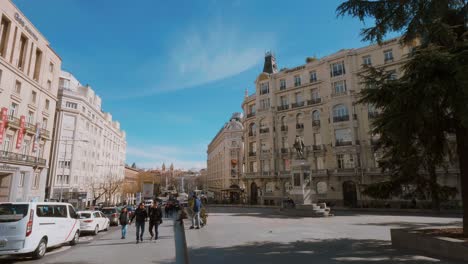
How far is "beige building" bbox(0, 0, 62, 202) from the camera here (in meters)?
27.0

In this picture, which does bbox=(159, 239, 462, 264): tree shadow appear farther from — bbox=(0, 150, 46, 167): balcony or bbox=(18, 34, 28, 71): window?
bbox=(18, 34, 28, 71): window

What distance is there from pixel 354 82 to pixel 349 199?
1653 centimetres

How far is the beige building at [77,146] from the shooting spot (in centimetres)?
4641

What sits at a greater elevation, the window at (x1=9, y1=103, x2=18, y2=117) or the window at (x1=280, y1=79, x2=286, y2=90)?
the window at (x1=280, y1=79, x2=286, y2=90)

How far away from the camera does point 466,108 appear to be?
603cm

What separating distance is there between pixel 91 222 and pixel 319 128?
33541mm

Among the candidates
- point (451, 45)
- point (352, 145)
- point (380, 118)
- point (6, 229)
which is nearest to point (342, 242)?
point (380, 118)

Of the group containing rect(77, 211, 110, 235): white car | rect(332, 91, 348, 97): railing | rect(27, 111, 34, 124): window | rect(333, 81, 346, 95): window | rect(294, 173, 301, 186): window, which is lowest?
rect(77, 211, 110, 235): white car

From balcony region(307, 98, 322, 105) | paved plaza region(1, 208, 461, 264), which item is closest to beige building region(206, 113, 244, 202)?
balcony region(307, 98, 322, 105)

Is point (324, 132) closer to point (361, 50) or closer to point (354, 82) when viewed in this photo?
point (354, 82)

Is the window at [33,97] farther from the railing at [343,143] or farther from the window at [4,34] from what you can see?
the railing at [343,143]

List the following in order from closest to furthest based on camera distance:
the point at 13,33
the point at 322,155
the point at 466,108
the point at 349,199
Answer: the point at 466,108, the point at 13,33, the point at 349,199, the point at 322,155

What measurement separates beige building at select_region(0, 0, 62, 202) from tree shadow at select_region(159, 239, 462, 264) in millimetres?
28230

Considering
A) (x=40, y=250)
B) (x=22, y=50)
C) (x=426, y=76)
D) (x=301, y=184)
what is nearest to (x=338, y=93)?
(x=301, y=184)
